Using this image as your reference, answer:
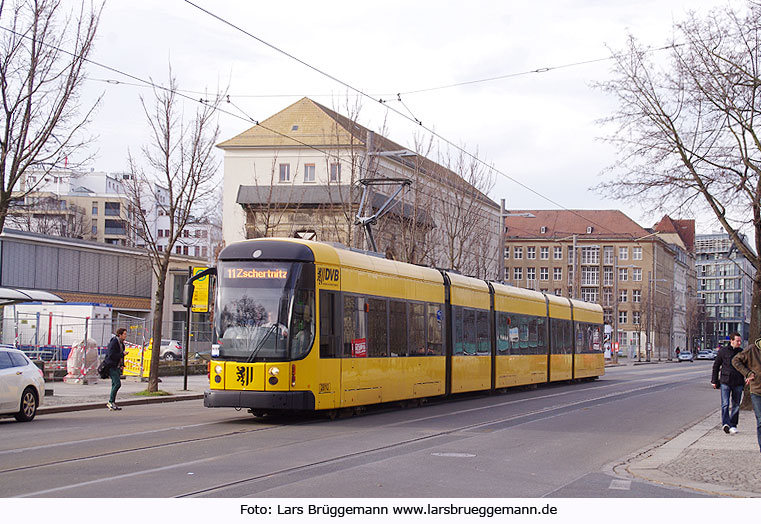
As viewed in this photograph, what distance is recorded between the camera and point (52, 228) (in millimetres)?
83062

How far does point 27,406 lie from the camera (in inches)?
730

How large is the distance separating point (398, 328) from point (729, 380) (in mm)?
6847

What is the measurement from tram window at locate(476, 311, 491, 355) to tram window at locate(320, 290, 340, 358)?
29.1 feet

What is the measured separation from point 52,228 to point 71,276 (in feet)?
86.4

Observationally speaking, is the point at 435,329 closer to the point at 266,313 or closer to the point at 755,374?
the point at 266,313

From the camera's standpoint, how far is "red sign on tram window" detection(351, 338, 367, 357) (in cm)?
1838

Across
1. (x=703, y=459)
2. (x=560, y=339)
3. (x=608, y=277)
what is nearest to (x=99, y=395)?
(x=560, y=339)

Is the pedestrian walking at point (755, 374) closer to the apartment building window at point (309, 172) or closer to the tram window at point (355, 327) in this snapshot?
the tram window at point (355, 327)

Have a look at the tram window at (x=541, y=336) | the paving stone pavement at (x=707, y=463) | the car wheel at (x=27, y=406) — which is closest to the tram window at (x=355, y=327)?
the paving stone pavement at (x=707, y=463)

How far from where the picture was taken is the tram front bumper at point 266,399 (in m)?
16.5

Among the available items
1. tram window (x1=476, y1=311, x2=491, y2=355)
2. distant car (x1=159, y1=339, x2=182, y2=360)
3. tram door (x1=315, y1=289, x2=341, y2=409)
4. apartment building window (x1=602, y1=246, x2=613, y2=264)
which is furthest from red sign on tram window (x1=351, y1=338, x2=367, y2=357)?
apartment building window (x1=602, y1=246, x2=613, y2=264)

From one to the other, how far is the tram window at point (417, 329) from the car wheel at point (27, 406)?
7812 mm

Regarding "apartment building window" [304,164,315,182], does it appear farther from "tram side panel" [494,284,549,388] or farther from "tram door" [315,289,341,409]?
"tram door" [315,289,341,409]
